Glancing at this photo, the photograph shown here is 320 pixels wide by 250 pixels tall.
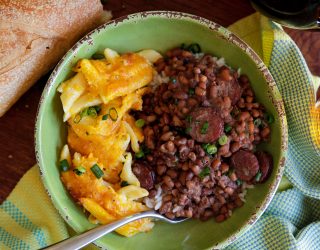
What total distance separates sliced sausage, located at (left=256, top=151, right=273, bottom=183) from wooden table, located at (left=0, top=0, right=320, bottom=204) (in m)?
0.54

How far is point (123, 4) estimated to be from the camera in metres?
2.81

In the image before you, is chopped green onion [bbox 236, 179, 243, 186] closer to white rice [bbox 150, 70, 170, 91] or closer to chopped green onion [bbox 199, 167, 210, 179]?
chopped green onion [bbox 199, 167, 210, 179]

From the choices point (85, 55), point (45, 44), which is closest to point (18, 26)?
point (45, 44)

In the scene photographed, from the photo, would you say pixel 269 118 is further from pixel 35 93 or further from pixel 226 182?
pixel 35 93

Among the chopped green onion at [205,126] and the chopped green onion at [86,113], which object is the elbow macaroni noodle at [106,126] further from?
the chopped green onion at [205,126]

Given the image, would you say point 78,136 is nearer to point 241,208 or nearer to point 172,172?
point 172,172

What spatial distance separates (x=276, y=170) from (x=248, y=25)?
0.74 metres

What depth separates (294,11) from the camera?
2.00 meters

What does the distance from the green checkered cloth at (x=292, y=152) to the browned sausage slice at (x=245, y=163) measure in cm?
29

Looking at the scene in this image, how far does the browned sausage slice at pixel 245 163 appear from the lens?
2.50 m

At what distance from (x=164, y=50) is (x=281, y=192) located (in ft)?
2.98

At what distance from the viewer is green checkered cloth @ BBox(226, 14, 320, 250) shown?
264 centimetres

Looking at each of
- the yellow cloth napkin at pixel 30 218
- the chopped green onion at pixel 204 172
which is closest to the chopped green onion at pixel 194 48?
the chopped green onion at pixel 204 172

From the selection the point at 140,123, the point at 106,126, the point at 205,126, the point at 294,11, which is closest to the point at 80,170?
the point at 106,126
